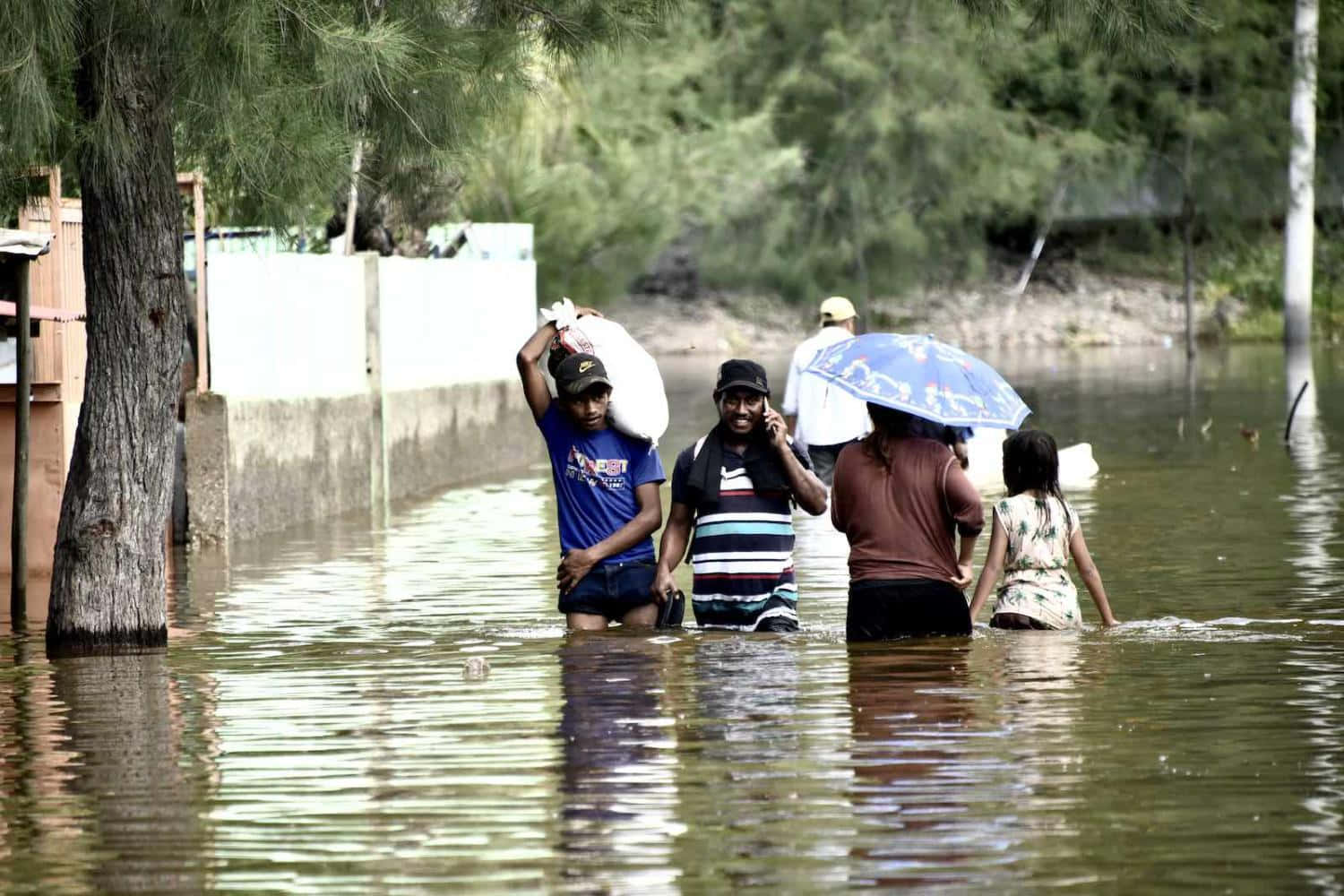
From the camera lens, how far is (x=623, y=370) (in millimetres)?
9367

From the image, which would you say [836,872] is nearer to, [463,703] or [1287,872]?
[1287,872]

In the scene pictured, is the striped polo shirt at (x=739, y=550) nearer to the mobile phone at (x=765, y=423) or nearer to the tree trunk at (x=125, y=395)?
the mobile phone at (x=765, y=423)

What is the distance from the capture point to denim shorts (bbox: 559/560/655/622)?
9.34 metres

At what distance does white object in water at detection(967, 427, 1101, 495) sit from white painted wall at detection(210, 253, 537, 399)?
4.80m

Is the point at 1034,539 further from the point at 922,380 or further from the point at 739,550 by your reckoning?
the point at 739,550

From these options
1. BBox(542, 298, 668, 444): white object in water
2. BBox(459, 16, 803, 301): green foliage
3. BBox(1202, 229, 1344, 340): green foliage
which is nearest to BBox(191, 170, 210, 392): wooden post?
BBox(542, 298, 668, 444): white object in water

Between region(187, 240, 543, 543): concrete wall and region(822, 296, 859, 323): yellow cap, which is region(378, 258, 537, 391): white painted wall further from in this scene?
region(822, 296, 859, 323): yellow cap

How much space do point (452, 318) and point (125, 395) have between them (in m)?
10.8

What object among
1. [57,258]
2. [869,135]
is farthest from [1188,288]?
[57,258]

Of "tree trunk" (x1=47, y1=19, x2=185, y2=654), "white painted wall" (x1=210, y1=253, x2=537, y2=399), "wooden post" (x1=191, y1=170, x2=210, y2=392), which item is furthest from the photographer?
"white painted wall" (x1=210, y1=253, x2=537, y2=399)

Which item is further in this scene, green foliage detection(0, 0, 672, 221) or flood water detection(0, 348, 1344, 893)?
green foliage detection(0, 0, 672, 221)

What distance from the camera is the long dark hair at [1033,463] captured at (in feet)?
30.9

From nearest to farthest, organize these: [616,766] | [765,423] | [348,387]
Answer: [616,766] → [765,423] → [348,387]

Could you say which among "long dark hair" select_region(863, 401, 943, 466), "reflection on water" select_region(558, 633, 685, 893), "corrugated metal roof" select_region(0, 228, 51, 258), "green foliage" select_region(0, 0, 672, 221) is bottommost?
"reflection on water" select_region(558, 633, 685, 893)
